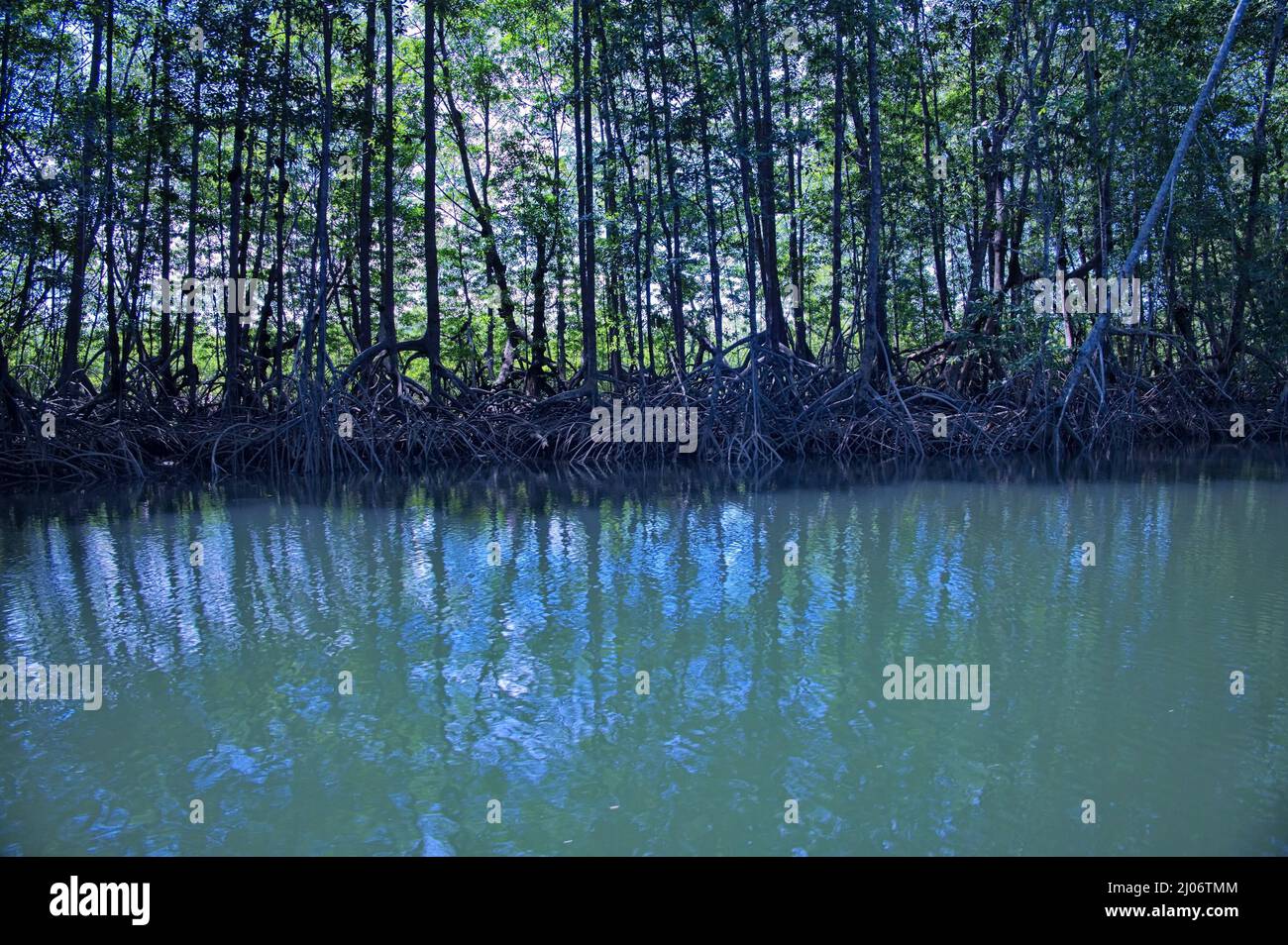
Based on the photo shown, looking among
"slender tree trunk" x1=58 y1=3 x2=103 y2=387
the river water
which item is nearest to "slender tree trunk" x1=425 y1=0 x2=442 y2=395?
"slender tree trunk" x1=58 y1=3 x2=103 y2=387

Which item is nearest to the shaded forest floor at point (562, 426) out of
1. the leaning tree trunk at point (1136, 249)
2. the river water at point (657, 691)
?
the leaning tree trunk at point (1136, 249)

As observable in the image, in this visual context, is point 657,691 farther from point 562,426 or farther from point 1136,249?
point 1136,249

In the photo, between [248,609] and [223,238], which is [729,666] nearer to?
[248,609]

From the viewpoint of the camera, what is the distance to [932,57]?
1502 cm

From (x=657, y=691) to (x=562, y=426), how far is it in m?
8.70

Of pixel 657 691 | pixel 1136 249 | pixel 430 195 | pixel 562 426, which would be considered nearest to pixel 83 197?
pixel 430 195

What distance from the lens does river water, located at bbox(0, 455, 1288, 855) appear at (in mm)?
2283

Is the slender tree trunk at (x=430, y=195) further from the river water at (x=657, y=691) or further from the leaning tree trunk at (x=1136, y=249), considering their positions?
the leaning tree trunk at (x=1136, y=249)

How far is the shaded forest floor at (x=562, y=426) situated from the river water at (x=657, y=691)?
413 cm

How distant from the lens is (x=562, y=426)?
1169 cm

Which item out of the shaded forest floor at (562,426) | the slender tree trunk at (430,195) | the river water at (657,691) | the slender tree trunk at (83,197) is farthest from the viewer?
the slender tree trunk at (430,195)

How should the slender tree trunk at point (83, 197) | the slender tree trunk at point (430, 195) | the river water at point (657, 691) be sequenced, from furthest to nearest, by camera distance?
1. the slender tree trunk at point (430, 195)
2. the slender tree trunk at point (83, 197)
3. the river water at point (657, 691)

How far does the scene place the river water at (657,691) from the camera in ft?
7.49

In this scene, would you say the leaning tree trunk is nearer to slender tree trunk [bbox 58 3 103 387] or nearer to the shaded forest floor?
the shaded forest floor
